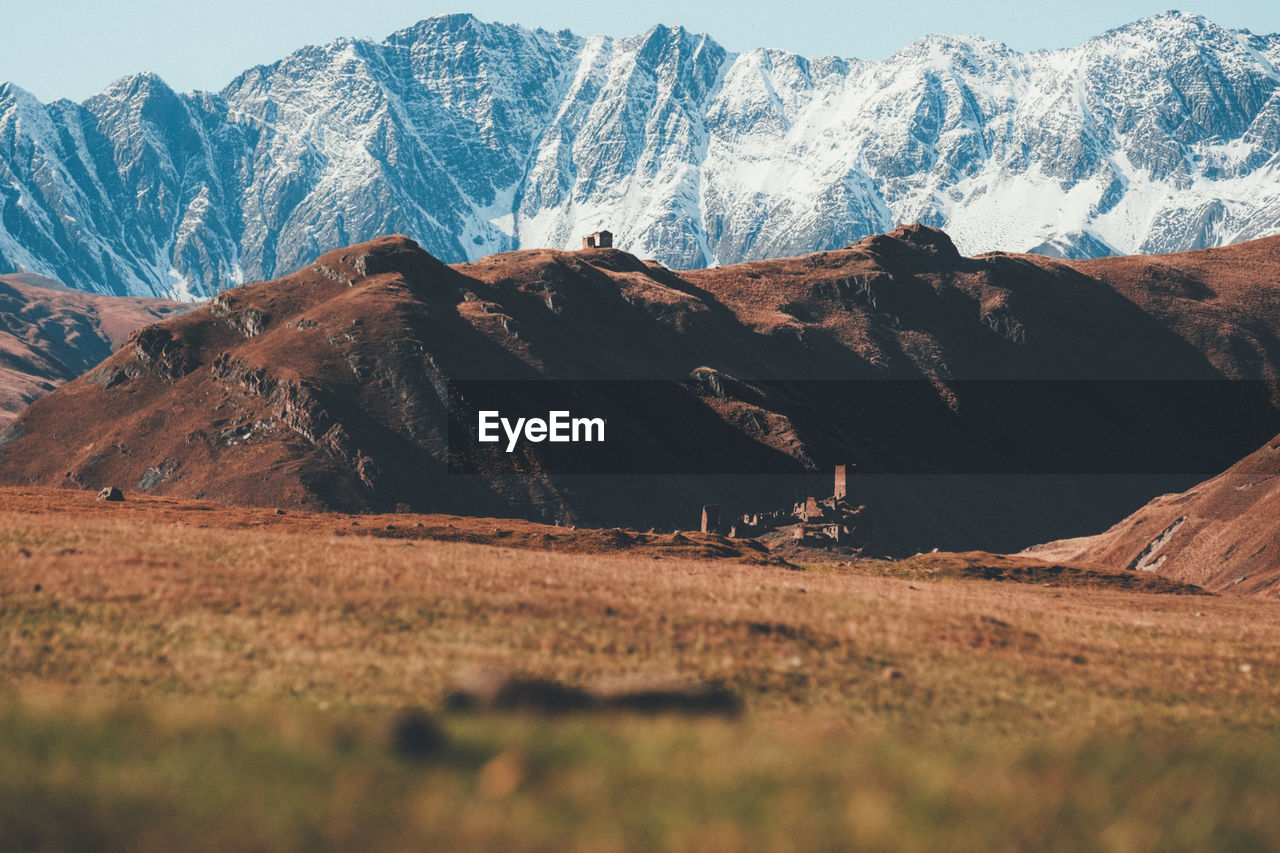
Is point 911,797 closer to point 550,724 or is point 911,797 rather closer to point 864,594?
A: point 550,724

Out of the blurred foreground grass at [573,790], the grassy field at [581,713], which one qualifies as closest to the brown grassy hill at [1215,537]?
the grassy field at [581,713]

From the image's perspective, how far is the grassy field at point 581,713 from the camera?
11.9 metres

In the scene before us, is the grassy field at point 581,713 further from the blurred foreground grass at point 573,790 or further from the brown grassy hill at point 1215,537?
the brown grassy hill at point 1215,537

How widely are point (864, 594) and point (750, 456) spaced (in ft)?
480

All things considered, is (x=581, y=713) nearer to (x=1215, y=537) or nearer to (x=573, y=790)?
(x=573, y=790)

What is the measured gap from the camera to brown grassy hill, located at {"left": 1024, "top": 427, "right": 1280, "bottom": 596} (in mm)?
107812

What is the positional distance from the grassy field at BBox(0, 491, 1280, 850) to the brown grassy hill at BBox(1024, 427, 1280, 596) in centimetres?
6704

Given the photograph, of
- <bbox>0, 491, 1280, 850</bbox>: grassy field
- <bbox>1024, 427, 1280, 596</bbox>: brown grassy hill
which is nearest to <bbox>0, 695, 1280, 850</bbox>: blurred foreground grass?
<bbox>0, 491, 1280, 850</bbox>: grassy field

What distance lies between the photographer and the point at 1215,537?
12219 centimetres

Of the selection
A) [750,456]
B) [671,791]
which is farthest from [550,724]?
[750,456]

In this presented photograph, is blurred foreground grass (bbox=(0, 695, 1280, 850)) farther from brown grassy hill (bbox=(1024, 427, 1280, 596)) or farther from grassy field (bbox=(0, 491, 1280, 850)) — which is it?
brown grassy hill (bbox=(1024, 427, 1280, 596))

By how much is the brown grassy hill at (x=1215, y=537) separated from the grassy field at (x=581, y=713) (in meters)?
67.0

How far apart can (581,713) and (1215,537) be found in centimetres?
11987

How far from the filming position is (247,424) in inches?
6339
